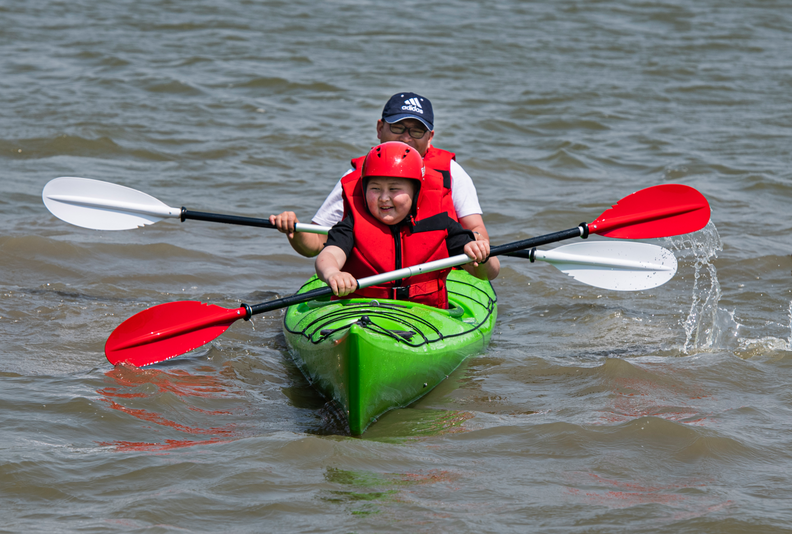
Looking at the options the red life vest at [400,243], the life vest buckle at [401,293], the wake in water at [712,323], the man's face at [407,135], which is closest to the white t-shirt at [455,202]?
the man's face at [407,135]

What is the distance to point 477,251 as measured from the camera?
4.28 m

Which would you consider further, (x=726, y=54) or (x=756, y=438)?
(x=726, y=54)

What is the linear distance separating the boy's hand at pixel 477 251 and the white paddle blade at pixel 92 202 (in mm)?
2437

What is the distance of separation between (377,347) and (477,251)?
877mm

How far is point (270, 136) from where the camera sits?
400 inches

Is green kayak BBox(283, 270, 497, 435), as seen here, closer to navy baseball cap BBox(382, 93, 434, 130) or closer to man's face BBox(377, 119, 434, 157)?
man's face BBox(377, 119, 434, 157)

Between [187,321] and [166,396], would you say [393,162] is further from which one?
A: [166,396]

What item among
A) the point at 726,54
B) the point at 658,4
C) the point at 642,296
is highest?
the point at 658,4

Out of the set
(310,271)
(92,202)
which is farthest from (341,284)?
(310,271)

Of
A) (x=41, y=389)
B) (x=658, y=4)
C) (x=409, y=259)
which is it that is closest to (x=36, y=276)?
(x=41, y=389)

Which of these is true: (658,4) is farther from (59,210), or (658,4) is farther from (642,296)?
(59,210)

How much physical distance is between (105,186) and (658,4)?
14.6m

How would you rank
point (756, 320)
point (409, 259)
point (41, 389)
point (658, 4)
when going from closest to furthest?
1. point (41, 389)
2. point (409, 259)
3. point (756, 320)
4. point (658, 4)

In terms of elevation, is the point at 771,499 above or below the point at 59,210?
below
